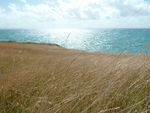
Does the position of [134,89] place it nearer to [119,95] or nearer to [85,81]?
[119,95]

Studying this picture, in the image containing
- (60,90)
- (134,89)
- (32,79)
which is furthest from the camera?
(32,79)

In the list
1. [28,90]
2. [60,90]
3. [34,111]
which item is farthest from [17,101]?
[34,111]

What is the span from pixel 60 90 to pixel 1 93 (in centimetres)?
88

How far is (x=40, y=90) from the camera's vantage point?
335 cm

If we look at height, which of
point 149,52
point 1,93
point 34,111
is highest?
point 149,52

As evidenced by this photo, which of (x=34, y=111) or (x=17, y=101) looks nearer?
(x=34, y=111)

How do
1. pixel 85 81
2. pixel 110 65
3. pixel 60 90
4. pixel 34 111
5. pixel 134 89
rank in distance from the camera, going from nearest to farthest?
pixel 34 111
pixel 134 89
pixel 60 90
pixel 85 81
pixel 110 65

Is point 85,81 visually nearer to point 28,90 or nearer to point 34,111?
point 28,90

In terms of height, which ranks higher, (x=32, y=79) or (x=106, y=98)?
(x=106, y=98)

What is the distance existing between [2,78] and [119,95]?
192 cm

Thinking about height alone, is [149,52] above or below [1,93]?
above

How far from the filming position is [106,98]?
8.32 ft

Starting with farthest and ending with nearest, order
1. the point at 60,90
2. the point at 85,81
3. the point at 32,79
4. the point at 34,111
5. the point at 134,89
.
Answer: the point at 32,79 < the point at 85,81 < the point at 60,90 < the point at 134,89 < the point at 34,111

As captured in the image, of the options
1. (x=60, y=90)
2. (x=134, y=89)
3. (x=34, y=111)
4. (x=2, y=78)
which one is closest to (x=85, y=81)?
(x=60, y=90)
